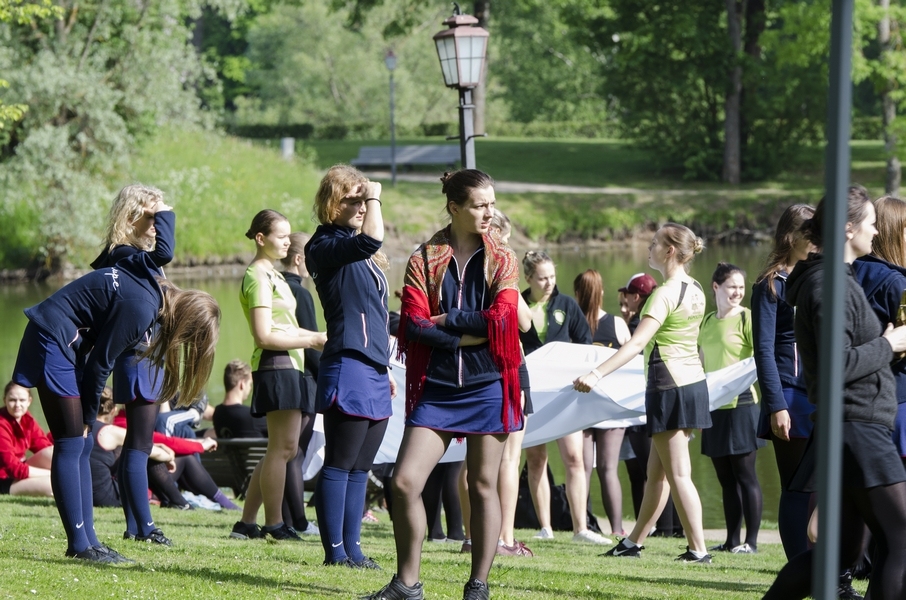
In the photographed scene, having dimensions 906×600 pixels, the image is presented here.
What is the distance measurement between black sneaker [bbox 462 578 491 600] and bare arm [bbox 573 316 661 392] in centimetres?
192

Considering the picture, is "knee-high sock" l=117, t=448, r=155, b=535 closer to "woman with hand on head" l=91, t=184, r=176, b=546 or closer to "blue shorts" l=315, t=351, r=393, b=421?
"woman with hand on head" l=91, t=184, r=176, b=546

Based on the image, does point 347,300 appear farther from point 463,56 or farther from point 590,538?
point 463,56

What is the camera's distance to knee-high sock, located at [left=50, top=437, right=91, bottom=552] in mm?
6125

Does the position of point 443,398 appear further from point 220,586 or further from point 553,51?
point 553,51

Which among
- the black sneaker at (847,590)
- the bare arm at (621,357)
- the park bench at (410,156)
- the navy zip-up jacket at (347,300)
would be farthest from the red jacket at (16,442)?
the park bench at (410,156)

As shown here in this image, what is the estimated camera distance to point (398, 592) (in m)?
5.23

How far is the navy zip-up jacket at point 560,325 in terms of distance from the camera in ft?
29.3

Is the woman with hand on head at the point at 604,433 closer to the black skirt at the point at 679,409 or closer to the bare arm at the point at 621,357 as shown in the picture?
the black skirt at the point at 679,409

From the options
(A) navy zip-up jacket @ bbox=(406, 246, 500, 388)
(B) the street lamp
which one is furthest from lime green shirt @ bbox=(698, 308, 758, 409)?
(A) navy zip-up jacket @ bbox=(406, 246, 500, 388)

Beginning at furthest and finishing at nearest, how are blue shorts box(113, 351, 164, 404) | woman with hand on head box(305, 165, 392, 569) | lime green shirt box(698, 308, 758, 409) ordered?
lime green shirt box(698, 308, 758, 409)
blue shorts box(113, 351, 164, 404)
woman with hand on head box(305, 165, 392, 569)

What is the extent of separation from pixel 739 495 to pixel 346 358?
3.74m

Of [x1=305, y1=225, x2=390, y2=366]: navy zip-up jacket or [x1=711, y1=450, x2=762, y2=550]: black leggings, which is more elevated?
[x1=305, y1=225, x2=390, y2=366]: navy zip-up jacket

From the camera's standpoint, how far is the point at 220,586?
5641 mm

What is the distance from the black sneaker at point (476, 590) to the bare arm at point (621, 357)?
1.92 m
